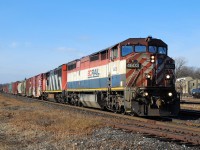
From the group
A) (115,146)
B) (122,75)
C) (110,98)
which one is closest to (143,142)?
(115,146)

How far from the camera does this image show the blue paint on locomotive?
18.2 meters

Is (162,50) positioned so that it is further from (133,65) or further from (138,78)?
(138,78)

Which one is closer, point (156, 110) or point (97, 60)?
point (156, 110)

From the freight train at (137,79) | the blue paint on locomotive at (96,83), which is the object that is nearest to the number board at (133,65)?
the freight train at (137,79)

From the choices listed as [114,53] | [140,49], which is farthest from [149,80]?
[114,53]

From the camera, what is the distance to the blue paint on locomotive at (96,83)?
1820cm

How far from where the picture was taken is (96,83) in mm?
22750

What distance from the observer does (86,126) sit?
40.8 ft

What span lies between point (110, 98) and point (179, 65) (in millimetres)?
139230

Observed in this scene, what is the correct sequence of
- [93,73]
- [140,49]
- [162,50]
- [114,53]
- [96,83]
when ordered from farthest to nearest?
[93,73] → [96,83] → [114,53] → [162,50] → [140,49]

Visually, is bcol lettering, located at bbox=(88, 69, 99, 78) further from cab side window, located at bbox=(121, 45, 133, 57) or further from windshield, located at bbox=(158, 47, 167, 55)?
windshield, located at bbox=(158, 47, 167, 55)

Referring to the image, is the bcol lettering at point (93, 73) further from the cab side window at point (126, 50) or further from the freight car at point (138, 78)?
the cab side window at point (126, 50)

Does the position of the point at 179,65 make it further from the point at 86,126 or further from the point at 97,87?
the point at 86,126

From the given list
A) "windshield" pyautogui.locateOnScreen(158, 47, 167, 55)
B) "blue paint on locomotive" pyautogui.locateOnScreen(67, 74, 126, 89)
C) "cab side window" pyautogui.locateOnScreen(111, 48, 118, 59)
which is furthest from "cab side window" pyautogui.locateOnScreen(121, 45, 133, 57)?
"windshield" pyautogui.locateOnScreen(158, 47, 167, 55)
